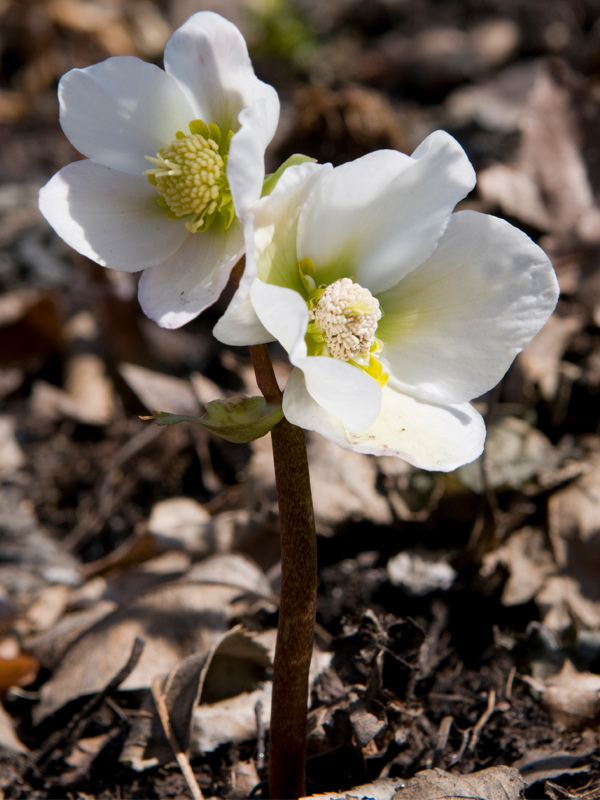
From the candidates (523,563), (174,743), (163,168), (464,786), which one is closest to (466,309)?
(163,168)

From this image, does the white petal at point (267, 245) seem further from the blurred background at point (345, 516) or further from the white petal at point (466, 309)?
the blurred background at point (345, 516)

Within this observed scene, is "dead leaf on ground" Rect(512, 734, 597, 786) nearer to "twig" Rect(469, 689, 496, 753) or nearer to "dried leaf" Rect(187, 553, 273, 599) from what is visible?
"twig" Rect(469, 689, 496, 753)

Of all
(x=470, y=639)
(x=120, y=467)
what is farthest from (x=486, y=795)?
(x=120, y=467)

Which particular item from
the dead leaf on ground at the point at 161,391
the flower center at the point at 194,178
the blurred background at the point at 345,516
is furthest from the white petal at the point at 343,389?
→ the dead leaf on ground at the point at 161,391

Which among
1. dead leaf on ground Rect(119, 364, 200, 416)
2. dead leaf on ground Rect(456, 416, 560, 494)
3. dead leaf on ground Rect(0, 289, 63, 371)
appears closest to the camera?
dead leaf on ground Rect(456, 416, 560, 494)

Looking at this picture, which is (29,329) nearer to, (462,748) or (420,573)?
(420,573)

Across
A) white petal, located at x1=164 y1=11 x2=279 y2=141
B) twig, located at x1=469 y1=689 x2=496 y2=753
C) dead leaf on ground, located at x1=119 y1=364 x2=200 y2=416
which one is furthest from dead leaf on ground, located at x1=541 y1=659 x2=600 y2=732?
dead leaf on ground, located at x1=119 y1=364 x2=200 y2=416

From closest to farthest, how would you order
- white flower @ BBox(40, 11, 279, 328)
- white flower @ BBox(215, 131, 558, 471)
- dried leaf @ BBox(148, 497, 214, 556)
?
white flower @ BBox(215, 131, 558, 471)
white flower @ BBox(40, 11, 279, 328)
dried leaf @ BBox(148, 497, 214, 556)
